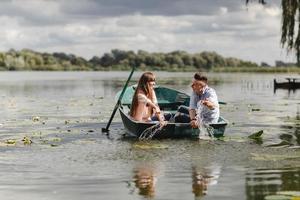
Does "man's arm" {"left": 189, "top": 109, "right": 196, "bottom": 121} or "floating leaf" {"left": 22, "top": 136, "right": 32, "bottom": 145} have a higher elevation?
"man's arm" {"left": 189, "top": 109, "right": 196, "bottom": 121}

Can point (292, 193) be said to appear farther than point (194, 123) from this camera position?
No

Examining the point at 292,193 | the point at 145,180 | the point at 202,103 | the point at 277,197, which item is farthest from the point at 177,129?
the point at 277,197

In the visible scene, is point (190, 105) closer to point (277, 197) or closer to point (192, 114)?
point (192, 114)

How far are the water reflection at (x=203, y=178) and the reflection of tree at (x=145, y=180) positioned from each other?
70 cm

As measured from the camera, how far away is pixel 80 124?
2141 centimetres

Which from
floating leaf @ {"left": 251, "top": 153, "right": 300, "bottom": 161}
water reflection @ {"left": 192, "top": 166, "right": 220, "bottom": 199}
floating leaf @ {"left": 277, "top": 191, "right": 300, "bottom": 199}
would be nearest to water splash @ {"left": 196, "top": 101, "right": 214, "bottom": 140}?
floating leaf @ {"left": 251, "top": 153, "right": 300, "bottom": 161}

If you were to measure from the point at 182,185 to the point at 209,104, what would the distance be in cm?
610

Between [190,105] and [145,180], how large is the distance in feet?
19.7

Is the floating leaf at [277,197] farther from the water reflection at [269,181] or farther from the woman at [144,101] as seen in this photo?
the woman at [144,101]

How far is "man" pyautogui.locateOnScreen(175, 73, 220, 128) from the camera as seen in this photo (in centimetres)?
1603

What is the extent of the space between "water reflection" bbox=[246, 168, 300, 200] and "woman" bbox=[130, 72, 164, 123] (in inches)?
221

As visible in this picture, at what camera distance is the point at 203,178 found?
1076 centimetres

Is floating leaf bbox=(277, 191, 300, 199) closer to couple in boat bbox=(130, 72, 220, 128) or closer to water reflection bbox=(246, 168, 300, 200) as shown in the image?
water reflection bbox=(246, 168, 300, 200)

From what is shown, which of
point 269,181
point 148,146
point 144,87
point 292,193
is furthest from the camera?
point 144,87
